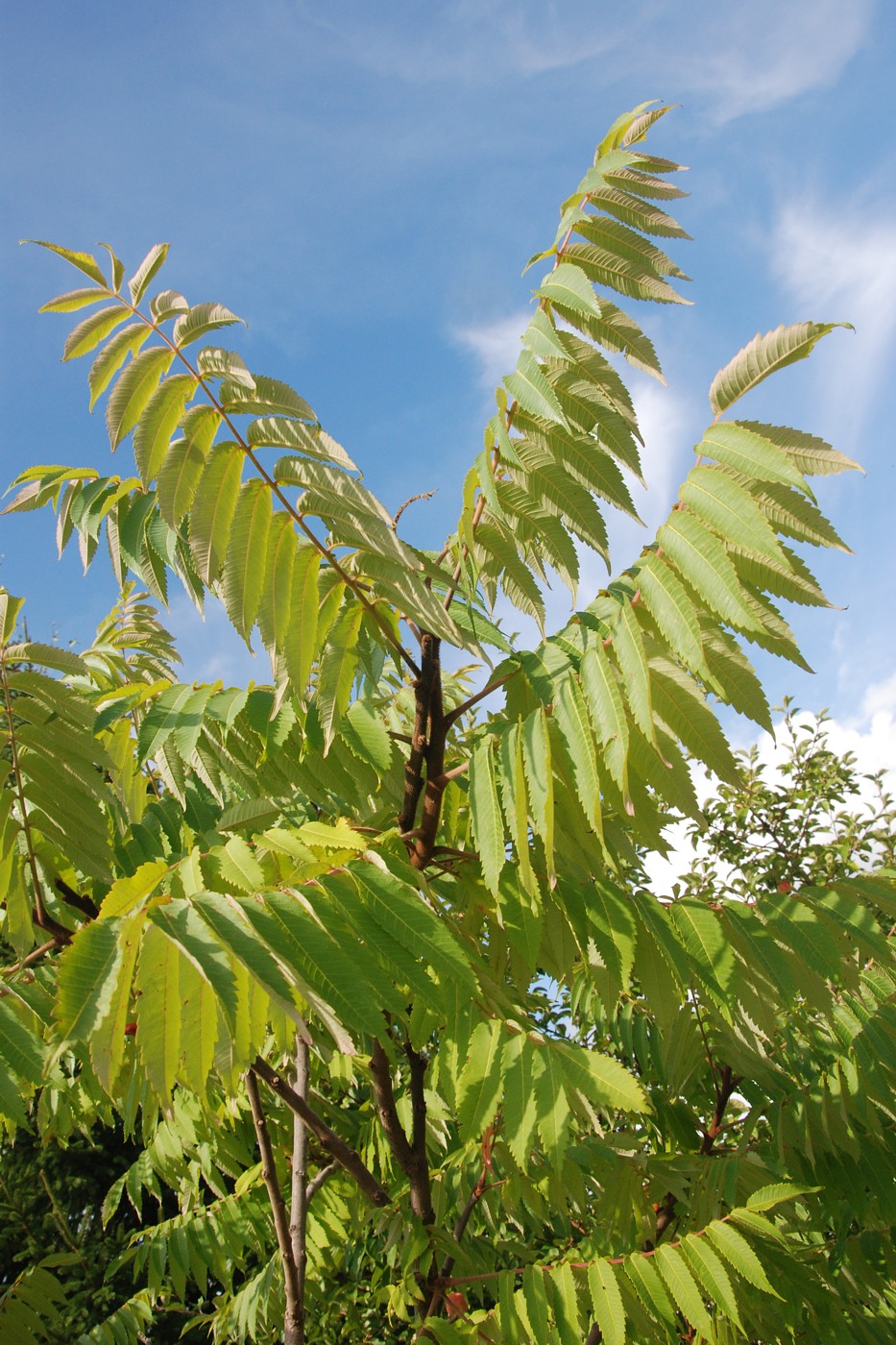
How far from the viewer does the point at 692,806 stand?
171 cm

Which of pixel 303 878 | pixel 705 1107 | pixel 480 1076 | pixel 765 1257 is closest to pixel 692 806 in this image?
pixel 480 1076

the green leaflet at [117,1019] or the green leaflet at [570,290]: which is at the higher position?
the green leaflet at [570,290]

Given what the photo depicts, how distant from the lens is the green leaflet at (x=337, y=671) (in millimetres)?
1946

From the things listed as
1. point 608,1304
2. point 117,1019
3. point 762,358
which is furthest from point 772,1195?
point 762,358

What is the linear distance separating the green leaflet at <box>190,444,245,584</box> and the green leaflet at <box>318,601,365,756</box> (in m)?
0.28

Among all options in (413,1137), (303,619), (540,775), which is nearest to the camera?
(540,775)

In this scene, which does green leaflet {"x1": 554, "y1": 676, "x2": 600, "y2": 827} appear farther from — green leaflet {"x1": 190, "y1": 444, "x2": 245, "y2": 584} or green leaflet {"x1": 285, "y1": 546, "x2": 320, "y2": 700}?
green leaflet {"x1": 190, "y1": 444, "x2": 245, "y2": 584}

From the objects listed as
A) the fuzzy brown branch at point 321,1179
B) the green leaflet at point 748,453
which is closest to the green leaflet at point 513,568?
the green leaflet at point 748,453

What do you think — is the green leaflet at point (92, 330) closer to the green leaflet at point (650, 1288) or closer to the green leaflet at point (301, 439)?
the green leaflet at point (301, 439)

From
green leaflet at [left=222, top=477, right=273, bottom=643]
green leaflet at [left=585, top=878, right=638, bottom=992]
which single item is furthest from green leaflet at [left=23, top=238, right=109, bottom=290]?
green leaflet at [left=585, top=878, right=638, bottom=992]

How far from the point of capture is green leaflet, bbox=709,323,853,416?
1.59 m

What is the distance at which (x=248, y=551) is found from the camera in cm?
193

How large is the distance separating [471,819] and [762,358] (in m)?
1.08

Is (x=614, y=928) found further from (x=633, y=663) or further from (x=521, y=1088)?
(x=633, y=663)
